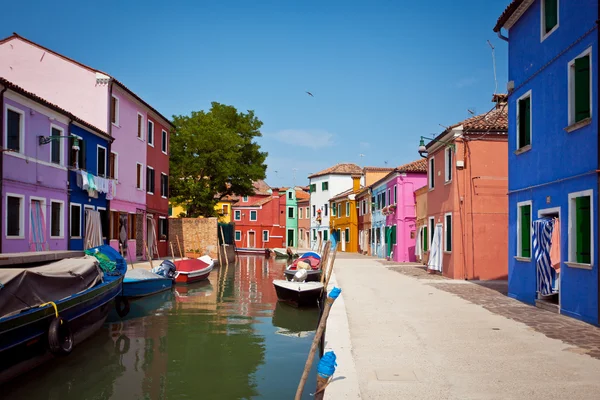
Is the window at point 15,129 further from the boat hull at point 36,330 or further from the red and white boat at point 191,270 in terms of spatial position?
the boat hull at point 36,330

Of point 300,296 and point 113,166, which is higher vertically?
point 113,166

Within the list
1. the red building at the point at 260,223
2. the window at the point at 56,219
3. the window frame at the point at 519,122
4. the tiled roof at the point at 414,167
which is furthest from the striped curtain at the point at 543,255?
the red building at the point at 260,223

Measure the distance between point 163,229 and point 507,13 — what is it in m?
23.9

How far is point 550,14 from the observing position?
12047 millimetres

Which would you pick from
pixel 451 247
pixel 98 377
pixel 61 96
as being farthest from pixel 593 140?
pixel 61 96

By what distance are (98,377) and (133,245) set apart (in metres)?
19.7

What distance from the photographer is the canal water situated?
7746 mm

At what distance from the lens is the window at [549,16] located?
11797 millimetres

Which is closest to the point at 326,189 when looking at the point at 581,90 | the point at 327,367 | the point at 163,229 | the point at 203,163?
the point at 203,163

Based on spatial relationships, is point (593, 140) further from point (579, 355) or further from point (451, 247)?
point (451, 247)

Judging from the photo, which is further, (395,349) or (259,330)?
(259,330)

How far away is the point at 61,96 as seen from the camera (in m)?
24.1

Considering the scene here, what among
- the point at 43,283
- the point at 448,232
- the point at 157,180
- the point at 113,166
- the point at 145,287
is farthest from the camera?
the point at 157,180

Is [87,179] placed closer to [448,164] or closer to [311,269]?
[311,269]
